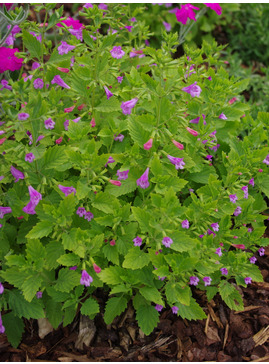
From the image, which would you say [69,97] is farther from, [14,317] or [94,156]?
[14,317]

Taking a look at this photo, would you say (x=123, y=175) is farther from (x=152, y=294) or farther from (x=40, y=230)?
(x=152, y=294)

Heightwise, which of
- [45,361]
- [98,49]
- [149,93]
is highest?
[98,49]

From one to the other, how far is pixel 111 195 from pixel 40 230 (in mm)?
484

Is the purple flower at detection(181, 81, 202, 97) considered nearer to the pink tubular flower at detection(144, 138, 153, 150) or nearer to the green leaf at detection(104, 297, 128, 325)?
the pink tubular flower at detection(144, 138, 153, 150)

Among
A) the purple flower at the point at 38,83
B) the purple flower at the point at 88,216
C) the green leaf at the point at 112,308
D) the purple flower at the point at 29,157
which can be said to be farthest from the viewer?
the purple flower at the point at 38,83

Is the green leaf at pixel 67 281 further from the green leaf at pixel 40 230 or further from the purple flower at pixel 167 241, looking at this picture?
the purple flower at pixel 167 241

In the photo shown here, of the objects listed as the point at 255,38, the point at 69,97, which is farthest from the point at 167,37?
the point at 255,38

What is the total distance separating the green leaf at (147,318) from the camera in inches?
90.7

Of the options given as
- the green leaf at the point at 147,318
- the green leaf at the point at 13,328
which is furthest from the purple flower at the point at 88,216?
the green leaf at the point at 13,328

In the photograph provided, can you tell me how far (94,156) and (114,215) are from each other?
358 mm

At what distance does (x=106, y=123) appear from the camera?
2627 millimetres

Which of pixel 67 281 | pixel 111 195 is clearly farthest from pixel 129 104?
pixel 67 281

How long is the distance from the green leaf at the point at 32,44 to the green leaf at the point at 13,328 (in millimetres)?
1652

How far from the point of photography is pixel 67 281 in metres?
2.24
